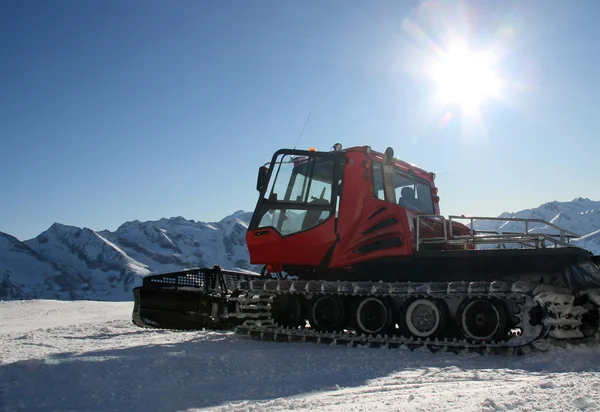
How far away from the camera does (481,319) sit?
26.9ft

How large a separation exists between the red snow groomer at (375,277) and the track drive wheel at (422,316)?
0.02 m

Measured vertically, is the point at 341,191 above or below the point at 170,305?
above

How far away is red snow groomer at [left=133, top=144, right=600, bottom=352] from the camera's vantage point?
787 centimetres

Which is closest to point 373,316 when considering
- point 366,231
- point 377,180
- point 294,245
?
point 366,231

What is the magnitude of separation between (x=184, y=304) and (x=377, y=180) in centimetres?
460

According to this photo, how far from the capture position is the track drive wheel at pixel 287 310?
997 centimetres

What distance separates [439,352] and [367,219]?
2685 millimetres

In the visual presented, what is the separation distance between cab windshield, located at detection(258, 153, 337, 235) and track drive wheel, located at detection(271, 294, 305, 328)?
1.31 m

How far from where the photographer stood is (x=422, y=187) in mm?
11609

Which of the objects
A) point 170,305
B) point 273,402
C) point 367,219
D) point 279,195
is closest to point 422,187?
point 367,219

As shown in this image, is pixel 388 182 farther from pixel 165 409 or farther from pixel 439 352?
pixel 165 409

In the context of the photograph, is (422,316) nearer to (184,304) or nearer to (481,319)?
(481,319)

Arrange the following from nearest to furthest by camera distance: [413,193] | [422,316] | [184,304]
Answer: [422,316] < [184,304] < [413,193]

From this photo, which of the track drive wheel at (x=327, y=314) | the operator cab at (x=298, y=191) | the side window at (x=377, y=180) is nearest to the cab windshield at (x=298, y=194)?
the operator cab at (x=298, y=191)
